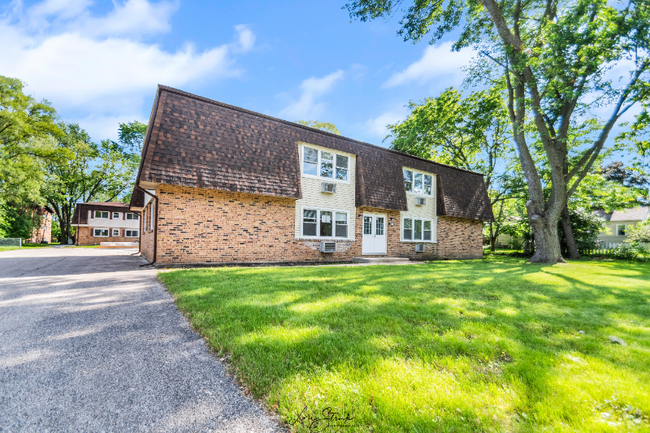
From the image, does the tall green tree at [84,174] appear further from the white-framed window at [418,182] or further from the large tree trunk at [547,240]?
the large tree trunk at [547,240]

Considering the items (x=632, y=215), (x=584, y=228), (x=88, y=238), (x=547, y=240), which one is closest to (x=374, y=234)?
(x=547, y=240)

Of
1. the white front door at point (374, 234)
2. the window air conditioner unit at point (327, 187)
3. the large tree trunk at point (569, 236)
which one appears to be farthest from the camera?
the large tree trunk at point (569, 236)

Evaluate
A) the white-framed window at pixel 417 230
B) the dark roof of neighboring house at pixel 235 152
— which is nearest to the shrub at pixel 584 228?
the white-framed window at pixel 417 230

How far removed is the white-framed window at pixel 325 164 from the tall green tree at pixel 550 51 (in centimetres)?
614

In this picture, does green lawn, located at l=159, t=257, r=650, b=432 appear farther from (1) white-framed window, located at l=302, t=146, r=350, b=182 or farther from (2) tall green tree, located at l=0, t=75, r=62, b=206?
(2) tall green tree, located at l=0, t=75, r=62, b=206

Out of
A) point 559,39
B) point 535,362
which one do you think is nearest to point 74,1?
point 535,362

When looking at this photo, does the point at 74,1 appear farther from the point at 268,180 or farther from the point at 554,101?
the point at 554,101

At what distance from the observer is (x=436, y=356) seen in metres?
2.37

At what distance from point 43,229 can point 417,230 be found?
5194 centimetres

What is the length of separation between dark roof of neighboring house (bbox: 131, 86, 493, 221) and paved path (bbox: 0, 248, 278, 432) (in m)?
5.47

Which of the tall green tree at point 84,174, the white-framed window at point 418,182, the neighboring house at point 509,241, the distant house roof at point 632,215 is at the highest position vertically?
the tall green tree at point 84,174

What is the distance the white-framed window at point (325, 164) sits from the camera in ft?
39.0

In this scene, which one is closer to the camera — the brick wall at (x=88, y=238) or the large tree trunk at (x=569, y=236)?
the large tree trunk at (x=569, y=236)

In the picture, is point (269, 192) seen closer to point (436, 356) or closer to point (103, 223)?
point (436, 356)
